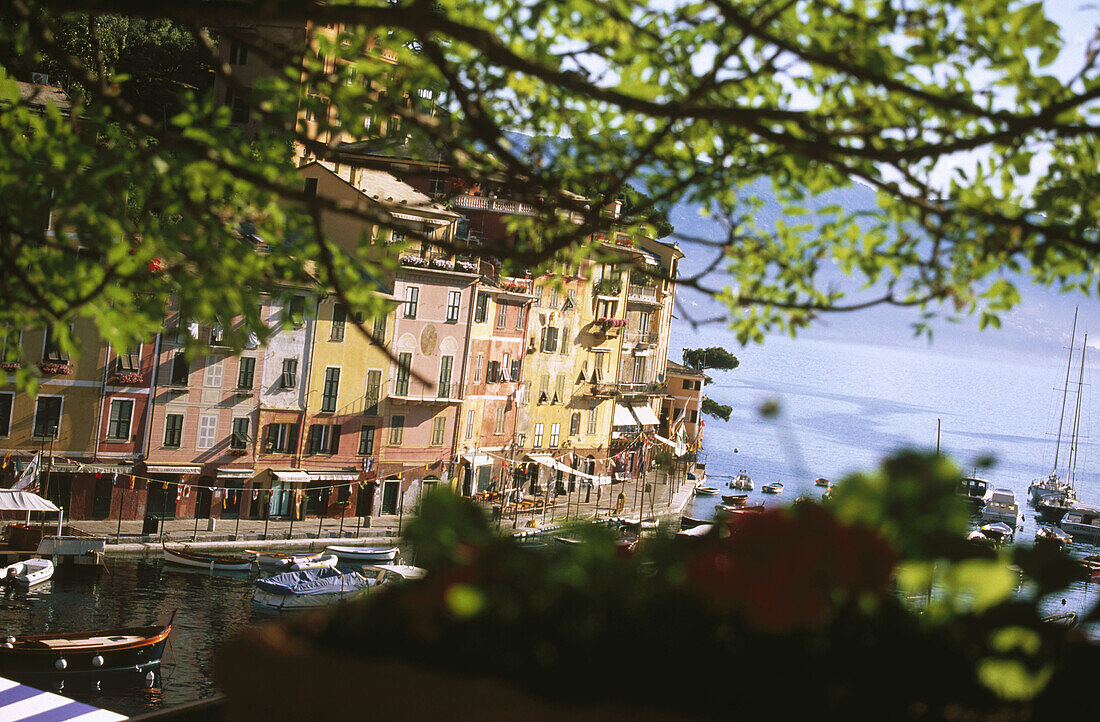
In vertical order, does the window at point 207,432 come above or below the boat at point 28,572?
above

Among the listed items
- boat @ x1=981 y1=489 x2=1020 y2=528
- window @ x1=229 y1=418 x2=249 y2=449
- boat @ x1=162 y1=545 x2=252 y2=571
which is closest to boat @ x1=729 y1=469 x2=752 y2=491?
boat @ x1=981 y1=489 x2=1020 y2=528

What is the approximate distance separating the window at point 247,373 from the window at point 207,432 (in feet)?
3.55

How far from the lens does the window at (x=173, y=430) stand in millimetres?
25938

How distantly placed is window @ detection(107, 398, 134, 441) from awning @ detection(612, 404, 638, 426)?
2072 centimetres

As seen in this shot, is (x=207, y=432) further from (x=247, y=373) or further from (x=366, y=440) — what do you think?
(x=366, y=440)

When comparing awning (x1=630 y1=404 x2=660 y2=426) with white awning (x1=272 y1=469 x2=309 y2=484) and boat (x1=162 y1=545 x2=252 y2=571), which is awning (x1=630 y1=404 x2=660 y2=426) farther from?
boat (x1=162 y1=545 x2=252 y2=571)

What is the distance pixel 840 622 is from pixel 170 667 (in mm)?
19670

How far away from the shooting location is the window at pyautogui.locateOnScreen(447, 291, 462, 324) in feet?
102

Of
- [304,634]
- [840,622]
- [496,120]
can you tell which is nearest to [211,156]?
[496,120]

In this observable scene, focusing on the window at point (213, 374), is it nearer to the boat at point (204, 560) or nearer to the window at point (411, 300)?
the boat at point (204, 560)

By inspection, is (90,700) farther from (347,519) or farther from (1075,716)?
(1075,716)

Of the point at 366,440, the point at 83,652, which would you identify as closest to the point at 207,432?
the point at 366,440

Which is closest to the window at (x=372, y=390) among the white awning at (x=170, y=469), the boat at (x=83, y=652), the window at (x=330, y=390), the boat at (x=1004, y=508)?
the window at (x=330, y=390)

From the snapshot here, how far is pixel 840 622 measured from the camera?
3.99 ft
